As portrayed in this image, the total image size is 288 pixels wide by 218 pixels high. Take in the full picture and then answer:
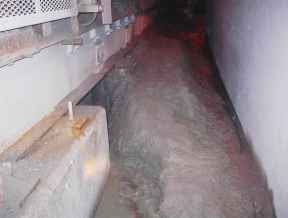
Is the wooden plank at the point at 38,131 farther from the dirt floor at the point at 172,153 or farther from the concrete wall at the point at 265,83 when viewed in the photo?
the concrete wall at the point at 265,83

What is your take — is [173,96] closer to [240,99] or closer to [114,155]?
[240,99]

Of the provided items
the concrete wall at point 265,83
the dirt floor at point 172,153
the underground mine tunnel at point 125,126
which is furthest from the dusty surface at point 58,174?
the concrete wall at point 265,83

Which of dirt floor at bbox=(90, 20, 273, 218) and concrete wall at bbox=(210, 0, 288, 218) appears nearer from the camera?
concrete wall at bbox=(210, 0, 288, 218)

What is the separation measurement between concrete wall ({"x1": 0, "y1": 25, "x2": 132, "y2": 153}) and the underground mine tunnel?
1 centimetres

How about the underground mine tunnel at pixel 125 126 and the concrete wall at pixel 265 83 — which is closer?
the underground mine tunnel at pixel 125 126

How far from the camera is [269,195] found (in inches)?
123

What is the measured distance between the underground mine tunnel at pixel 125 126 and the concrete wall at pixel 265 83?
0.05 feet

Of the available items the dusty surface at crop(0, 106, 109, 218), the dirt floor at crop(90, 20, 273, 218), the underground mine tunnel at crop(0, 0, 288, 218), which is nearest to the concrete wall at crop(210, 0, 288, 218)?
the underground mine tunnel at crop(0, 0, 288, 218)

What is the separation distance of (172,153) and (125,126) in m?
1.06

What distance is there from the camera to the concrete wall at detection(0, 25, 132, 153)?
7.73 feet

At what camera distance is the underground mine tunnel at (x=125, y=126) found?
2.21 metres

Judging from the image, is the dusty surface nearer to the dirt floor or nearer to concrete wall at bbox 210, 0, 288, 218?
the dirt floor

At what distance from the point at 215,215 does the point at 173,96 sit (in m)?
2.59

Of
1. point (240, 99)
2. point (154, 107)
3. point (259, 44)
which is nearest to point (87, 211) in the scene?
point (154, 107)
